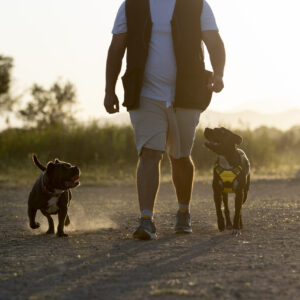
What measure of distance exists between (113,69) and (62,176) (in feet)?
3.92

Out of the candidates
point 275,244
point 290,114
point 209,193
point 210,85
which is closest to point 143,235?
point 275,244

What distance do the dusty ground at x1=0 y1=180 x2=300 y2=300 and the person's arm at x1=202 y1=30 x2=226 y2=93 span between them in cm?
148

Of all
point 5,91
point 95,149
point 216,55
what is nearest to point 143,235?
point 216,55

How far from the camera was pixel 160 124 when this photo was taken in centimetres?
627

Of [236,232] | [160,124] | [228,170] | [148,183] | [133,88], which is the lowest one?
[236,232]

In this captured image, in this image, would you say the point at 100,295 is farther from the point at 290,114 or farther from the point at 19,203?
the point at 290,114

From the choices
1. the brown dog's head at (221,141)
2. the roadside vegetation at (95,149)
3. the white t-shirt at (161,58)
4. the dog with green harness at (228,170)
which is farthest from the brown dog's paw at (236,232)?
the roadside vegetation at (95,149)

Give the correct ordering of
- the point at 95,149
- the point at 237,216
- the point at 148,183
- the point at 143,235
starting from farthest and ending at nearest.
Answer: the point at 95,149 < the point at 237,216 < the point at 148,183 < the point at 143,235

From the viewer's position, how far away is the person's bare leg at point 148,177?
20.6 feet

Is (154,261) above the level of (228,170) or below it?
below

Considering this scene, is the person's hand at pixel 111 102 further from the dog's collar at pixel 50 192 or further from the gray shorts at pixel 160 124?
the dog's collar at pixel 50 192

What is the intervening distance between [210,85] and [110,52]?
1.04 m

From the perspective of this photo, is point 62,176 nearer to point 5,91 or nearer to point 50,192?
point 50,192

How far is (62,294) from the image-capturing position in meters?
3.87
